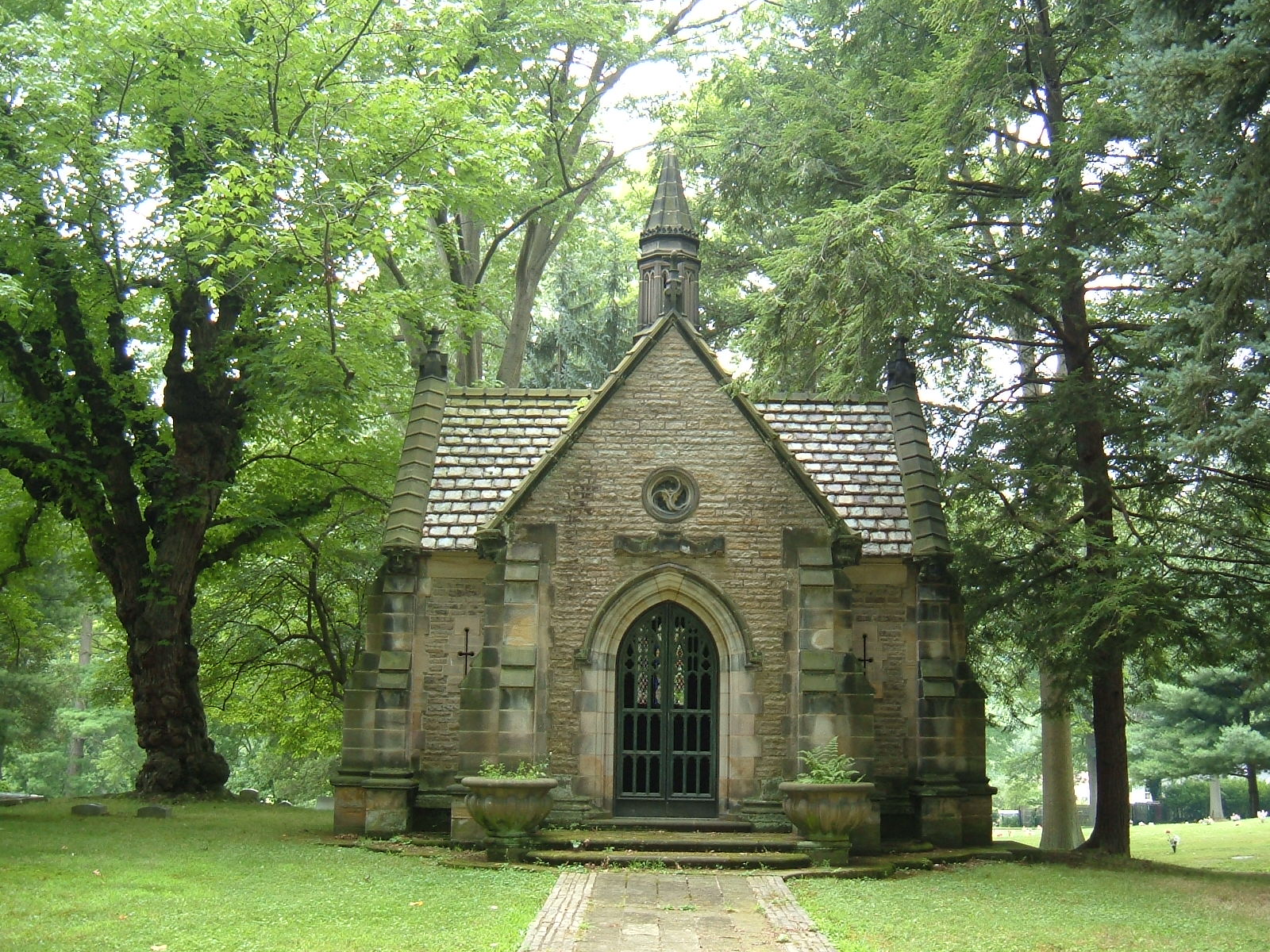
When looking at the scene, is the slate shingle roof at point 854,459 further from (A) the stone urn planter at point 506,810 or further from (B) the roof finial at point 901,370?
(A) the stone urn planter at point 506,810

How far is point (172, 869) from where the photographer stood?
12.1 m

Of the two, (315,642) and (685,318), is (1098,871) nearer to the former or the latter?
(685,318)

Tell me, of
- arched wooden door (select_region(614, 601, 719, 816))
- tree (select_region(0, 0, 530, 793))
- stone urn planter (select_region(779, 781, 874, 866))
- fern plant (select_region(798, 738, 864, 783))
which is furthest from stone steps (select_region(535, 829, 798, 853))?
tree (select_region(0, 0, 530, 793))

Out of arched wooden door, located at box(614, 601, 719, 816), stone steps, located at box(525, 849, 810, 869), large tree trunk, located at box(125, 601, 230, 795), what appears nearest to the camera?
stone steps, located at box(525, 849, 810, 869)

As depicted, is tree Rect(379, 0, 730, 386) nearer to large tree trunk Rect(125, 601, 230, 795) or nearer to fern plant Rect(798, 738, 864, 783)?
large tree trunk Rect(125, 601, 230, 795)

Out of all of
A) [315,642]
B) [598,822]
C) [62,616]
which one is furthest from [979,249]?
[62,616]

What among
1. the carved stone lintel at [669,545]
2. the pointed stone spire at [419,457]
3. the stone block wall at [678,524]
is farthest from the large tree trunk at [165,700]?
the carved stone lintel at [669,545]

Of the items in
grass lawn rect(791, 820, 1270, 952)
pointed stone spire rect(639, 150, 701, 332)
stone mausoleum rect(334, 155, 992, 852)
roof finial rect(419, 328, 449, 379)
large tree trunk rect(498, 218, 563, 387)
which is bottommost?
grass lawn rect(791, 820, 1270, 952)

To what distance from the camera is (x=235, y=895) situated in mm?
10734

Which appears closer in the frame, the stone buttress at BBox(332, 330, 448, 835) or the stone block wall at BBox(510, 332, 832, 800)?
the stone block wall at BBox(510, 332, 832, 800)

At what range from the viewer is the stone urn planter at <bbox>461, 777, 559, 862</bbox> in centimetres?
1317

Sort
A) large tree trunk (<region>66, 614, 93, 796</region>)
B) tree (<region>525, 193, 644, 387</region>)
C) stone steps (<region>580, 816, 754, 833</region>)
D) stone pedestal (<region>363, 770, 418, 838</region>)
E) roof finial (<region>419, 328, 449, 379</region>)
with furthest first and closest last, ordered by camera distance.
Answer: large tree trunk (<region>66, 614, 93, 796</region>)
tree (<region>525, 193, 644, 387</region>)
roof finial (<region>419, 328, 449, 379</region>)
stone pedestal (<region>363, 770, 418, 838</region>)
stone steps (<region>580, 816, 754, 833</region>)

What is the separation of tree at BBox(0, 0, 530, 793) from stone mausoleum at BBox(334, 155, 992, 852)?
156 inches

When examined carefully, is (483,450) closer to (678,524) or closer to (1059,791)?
(678,524)
